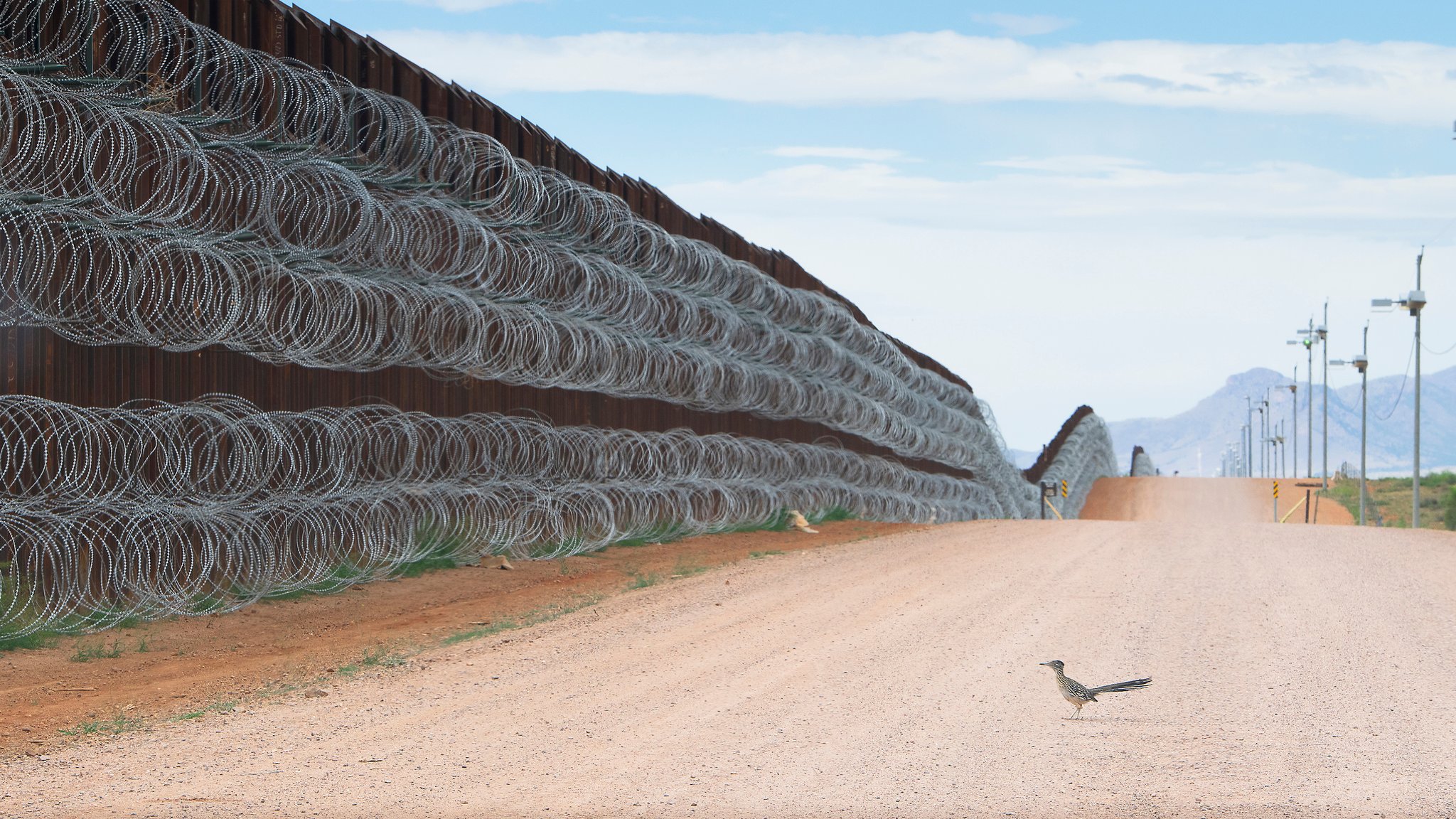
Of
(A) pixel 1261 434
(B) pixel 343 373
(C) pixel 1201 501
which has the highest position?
(A) pixel 1261 434

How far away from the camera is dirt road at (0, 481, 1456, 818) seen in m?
5.90

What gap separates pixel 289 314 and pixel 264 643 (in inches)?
128

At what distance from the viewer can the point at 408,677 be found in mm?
8836

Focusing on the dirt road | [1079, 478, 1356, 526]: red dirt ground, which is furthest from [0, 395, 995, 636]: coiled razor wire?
[1079, 478, 1356, 526]: red dirt ground

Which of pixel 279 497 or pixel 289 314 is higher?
pixel 289 314

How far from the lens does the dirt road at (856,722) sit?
19.4 feet

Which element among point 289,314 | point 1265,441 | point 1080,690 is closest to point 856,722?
point 1080,690

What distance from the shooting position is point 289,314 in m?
12.4

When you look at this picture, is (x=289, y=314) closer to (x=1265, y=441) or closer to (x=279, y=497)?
(x=279, y=497)

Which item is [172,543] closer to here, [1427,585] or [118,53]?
[118,53]

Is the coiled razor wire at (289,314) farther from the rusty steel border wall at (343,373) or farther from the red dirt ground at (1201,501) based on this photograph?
the red dirt ground at (1201,501)

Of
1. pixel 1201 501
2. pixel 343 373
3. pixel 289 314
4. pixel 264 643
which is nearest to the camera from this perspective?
pixel 264 643

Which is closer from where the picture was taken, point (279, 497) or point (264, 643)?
point (264, 643)

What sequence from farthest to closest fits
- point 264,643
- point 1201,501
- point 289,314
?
point 1201,501, point 289,314, point 264,643
